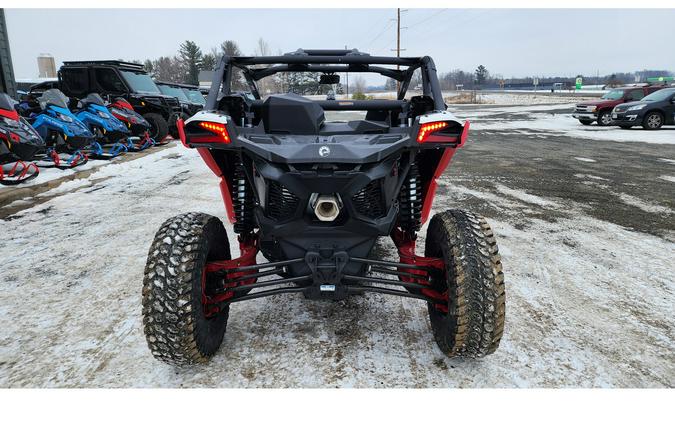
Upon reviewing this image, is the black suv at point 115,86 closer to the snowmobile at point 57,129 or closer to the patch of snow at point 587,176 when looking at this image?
the snowmobile at point 57,129

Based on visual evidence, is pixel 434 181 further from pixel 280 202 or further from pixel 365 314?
pixel 280 202

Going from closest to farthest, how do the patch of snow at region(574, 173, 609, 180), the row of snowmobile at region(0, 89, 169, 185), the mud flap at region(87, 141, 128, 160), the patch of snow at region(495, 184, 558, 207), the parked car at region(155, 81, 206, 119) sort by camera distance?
the patch of snow at region(495, 184, 558, 207)
the row of snowmobile at region(0, 89, 169, 185)
the patch of snow at region(574, 173, 609, 180)
the mud flap at region(87, 141, 128, 160)
the parked car at region(155, 81, 206, 119)

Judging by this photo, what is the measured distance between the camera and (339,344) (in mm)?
2449

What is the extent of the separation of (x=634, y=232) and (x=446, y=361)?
11.2 feet

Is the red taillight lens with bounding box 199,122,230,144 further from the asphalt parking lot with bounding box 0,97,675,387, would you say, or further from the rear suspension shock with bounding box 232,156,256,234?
the asphalt parking lot with bounding box 0,97,675,387

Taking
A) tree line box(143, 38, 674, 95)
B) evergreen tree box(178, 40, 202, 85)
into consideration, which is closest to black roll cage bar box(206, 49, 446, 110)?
tree line box(143, 38, 674, 95)

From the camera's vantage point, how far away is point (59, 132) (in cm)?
845

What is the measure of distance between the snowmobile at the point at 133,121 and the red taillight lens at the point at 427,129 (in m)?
10.5

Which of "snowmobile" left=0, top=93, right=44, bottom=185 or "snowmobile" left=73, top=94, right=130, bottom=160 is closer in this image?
"snowmobile" left=0, top=93, right=44, bottom=185

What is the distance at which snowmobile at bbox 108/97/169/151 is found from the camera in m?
11.0

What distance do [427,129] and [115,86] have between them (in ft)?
43.2

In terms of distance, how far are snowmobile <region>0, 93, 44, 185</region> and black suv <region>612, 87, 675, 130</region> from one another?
18198 millimetres

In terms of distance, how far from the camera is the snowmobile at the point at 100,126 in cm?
966

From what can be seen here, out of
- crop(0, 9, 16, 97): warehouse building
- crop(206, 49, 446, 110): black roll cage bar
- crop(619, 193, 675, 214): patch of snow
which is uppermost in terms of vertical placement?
crop(0, 9, 16, 97): warehouse building
